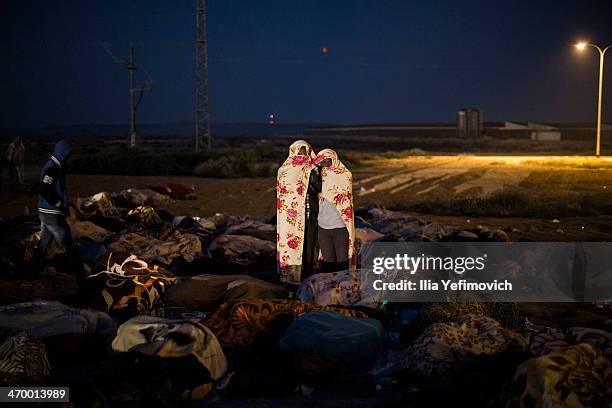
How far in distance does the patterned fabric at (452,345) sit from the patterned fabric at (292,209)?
2.65 metres

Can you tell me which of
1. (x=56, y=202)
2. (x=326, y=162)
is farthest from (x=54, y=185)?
(x=326, y=162)

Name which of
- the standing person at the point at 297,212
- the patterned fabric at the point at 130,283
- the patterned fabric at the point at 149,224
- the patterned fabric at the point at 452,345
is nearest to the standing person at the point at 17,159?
the patterned fabric at the point at 149,224

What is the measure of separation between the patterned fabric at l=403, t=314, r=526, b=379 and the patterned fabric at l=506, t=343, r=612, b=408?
118cm

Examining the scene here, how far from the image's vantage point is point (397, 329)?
703 centimetres

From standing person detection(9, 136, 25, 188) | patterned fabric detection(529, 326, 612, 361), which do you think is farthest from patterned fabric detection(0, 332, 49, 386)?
standing person detection(9, 136, 25, 188)

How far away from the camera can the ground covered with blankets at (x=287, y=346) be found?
4898 mm

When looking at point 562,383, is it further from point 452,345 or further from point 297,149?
point 297,149

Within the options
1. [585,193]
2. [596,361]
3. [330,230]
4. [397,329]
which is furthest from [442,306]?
[585,193]

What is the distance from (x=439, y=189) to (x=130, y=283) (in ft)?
47.6

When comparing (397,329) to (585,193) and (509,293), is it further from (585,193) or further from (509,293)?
(585,193)

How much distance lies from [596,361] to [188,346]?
276 centimetres

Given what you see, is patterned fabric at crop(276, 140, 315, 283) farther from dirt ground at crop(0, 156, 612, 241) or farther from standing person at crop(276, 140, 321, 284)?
dirt ground at crop(0, 156, 612, 241)

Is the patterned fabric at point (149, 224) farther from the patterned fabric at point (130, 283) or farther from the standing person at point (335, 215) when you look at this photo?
the standing person at point (335, 215)

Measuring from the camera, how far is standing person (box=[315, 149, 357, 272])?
815 centimetres
